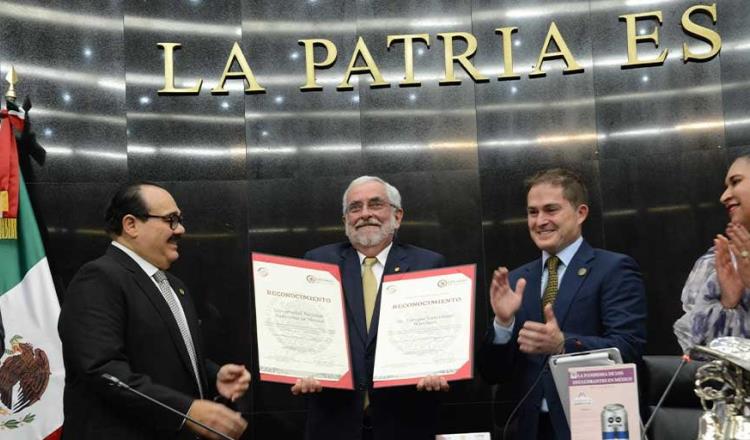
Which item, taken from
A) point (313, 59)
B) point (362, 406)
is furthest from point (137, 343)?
point (313, 59)

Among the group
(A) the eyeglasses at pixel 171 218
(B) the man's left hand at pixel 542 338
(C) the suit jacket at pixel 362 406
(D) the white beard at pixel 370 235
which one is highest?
(A) the eyeglasses at pixel 171 218

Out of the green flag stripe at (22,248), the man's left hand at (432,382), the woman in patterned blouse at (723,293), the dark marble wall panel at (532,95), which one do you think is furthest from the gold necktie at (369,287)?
the green flag stripe at (22,248)

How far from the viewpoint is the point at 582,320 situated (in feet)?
10.6

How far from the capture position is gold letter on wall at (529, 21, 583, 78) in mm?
5117

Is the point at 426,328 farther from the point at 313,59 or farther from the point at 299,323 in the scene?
the point at 313,59

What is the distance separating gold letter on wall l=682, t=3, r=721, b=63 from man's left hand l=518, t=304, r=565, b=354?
272 centimetres

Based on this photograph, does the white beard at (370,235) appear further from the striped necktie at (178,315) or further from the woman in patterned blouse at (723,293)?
the woman in patterned blouse at (723,293)

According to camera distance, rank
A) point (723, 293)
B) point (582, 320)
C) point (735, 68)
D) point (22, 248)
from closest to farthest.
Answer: point (723, 293) → point (582, 320) → point (22, 248) → point (735, 68)

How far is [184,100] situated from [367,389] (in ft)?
8.27

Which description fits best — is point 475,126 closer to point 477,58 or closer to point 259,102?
point 477,58

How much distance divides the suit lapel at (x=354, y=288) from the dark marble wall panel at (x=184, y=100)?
1.66 meters

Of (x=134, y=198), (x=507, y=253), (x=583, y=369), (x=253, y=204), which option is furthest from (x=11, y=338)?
(x=583, y=369)

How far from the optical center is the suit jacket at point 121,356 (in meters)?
2.83

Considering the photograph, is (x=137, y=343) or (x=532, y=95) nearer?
(x=137, y=343)
